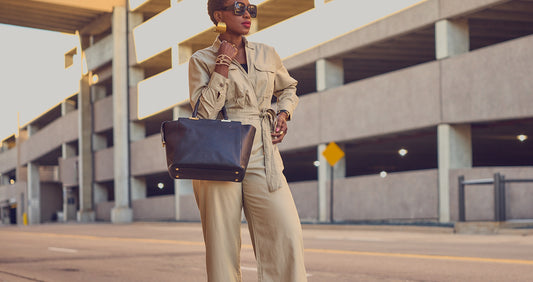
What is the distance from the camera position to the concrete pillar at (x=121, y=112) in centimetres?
4369

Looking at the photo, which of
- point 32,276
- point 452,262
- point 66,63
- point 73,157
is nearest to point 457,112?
point 452,262

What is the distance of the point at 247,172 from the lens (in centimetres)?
397

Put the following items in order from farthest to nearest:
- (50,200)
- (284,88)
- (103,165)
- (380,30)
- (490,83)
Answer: (50,200)
(103,165)
(380,30)
(490,83)
(284,88)

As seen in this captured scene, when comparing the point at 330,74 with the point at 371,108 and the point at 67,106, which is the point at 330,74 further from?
the point at 67,106

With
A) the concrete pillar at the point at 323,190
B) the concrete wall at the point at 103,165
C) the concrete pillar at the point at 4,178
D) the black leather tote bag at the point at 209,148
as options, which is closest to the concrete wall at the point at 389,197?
the concrete pillar at the point at 323,190

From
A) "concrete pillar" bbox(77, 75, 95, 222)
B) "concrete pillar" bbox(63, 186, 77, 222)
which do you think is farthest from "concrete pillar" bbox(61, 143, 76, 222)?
"concrete pillar" bbox(77, 75, 95, 222)

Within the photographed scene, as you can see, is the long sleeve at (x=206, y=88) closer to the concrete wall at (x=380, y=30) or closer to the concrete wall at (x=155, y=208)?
the concrete wall at (x=380, y=30)

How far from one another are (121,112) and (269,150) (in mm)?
40552

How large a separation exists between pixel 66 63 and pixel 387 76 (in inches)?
1452

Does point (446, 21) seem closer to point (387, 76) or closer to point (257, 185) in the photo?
point (387, 76)

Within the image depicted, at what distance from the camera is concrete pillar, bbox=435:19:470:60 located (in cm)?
2314

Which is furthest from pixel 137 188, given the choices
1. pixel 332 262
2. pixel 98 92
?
pixel 332 262

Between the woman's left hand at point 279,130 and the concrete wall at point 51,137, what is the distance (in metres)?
50.1

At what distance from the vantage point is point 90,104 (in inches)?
1983
